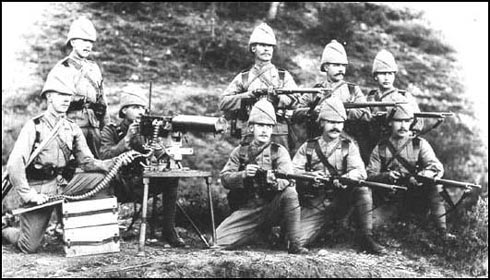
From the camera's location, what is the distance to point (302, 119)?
8.69m

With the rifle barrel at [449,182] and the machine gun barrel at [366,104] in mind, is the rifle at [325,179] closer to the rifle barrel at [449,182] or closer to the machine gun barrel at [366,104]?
the rifle barrel at [449,182]

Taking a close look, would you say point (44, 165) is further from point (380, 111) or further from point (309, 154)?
point (380, 111)

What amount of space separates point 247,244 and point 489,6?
1204cm

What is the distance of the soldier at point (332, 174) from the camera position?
779cm

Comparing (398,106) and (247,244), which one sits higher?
(398,106)

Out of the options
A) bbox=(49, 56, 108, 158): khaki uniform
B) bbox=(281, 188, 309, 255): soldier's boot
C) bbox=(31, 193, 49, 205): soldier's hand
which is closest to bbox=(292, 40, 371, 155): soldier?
bbox=(281, 188, 309, 255): soldier's boot

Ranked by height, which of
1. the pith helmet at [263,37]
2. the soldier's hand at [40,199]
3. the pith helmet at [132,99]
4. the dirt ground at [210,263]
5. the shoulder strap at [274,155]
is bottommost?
the dirt ground at [210,263]

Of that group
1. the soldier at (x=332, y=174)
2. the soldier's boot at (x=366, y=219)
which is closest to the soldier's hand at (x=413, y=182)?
the soldier at (x=332, y=174)

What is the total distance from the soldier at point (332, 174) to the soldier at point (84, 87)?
2639mm

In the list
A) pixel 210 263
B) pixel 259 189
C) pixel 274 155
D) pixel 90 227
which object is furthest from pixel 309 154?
pixel 90 227

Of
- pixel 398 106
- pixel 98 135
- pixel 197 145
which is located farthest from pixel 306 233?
pixel 197 145

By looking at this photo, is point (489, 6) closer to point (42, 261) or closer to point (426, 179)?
point (426, 179)

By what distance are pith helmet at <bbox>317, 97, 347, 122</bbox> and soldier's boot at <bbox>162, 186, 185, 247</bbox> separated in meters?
2.05

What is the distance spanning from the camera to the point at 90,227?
7.04 meters
